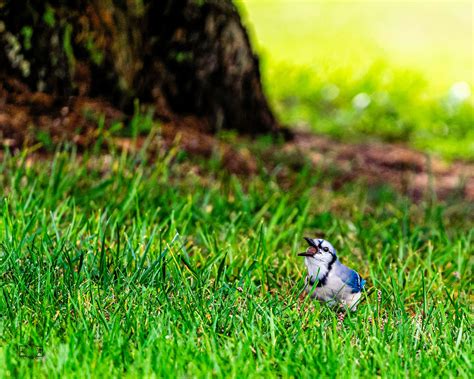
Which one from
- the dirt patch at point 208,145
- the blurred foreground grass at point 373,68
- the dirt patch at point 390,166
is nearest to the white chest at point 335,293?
the dirt patch at point 208,145

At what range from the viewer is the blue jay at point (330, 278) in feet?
10.8

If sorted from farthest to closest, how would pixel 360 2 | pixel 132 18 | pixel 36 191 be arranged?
pixel 360 2 < pixel 132 18 < pixel 36 191

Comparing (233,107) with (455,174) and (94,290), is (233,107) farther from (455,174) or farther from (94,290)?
(94,290)

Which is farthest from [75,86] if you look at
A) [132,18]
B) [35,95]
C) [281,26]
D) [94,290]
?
[281,26]

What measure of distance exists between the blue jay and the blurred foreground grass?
5074 millimetres

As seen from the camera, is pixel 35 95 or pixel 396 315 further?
pixel 35 95

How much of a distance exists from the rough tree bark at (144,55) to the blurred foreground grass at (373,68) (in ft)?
7.22

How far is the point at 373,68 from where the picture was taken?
1061 centimetres

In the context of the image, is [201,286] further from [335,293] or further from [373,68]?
[373,68]

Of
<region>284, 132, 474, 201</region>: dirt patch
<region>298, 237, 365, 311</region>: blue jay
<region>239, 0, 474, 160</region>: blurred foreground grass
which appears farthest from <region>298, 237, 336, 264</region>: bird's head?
<region>239, 0, 474, 160</region>: blurred foreground grass

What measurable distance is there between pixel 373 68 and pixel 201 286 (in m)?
7.70

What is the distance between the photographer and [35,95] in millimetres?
5535

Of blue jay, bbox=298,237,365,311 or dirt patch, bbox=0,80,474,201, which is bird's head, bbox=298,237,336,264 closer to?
blue jay, bbox=298,237,365,311

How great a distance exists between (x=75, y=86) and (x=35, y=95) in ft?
0.95
